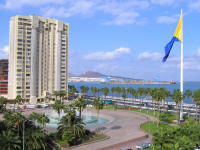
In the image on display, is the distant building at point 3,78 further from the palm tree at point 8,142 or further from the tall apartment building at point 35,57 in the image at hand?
the palm tree at point 8,142

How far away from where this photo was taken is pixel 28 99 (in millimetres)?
118375

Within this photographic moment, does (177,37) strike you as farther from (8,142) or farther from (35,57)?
(35,57)

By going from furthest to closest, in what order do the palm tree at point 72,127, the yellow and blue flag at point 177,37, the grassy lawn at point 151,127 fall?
the yellow and blue flag at point 177,37 < the grassy lawn at point 151,127 < the palm tree at point 72,127

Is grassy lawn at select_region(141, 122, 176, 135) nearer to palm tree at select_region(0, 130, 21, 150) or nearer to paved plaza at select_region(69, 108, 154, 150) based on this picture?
paved plaza at select_region(69, 108, 154, 150)

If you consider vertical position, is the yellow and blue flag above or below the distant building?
above

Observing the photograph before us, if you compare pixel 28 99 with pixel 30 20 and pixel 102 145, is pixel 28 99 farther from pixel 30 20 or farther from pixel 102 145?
pixel 102 145

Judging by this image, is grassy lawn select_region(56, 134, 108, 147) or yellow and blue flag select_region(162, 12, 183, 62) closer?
grassy lawn select_region(56, 134, 108, 147)

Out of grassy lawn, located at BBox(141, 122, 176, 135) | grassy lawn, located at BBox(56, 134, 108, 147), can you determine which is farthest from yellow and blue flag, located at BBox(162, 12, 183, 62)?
grassy lawn, located at BBox(56, 134, 108, 147)

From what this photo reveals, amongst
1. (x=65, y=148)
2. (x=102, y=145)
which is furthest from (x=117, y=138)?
(x=65, y=148)

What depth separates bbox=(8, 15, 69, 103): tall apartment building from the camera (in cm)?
11591

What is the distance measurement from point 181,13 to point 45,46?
80.2m

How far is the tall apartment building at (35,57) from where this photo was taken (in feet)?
380

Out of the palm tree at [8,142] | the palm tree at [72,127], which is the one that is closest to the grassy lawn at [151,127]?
the palm tree at [72,127]

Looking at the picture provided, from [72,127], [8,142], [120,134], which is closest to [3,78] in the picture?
[72,127]
